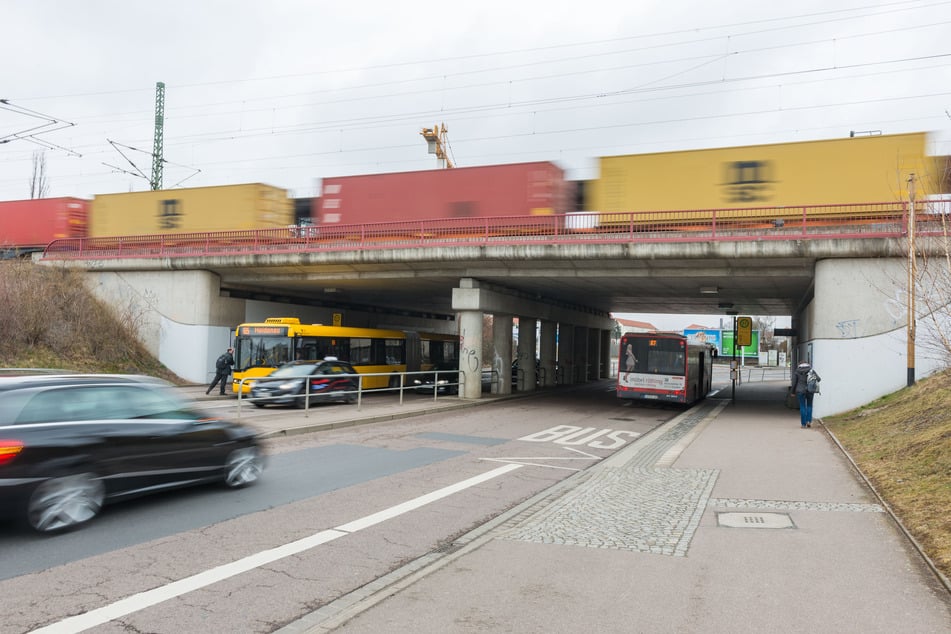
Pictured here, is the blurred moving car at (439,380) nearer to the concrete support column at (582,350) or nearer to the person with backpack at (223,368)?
the person with backpack at (223,368)

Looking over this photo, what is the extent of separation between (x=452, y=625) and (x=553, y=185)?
1988 centimetres

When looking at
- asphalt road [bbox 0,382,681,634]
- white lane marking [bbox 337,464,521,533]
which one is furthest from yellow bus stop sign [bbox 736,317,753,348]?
white lane marking [bbox 337,464,521,533]

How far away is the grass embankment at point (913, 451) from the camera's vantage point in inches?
256

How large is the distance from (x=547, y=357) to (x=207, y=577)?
3153 centimetres

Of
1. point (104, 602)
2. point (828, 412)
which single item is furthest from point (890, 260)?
point (104, 602)

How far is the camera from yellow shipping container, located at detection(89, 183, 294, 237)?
27414 millimetres

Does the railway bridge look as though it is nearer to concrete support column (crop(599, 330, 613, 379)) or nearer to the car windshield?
the car windshield

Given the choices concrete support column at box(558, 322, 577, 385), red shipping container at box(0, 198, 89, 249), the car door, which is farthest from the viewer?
concrete support column at box(558, 322, 577, 385)

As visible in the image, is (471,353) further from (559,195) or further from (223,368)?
(223,368)

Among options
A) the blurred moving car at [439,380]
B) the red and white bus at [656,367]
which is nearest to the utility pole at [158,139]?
the blurred moving car at [439,380]

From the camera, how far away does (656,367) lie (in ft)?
76.1

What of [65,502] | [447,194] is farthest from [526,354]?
[65,502]

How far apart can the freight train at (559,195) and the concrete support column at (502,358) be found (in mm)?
5526

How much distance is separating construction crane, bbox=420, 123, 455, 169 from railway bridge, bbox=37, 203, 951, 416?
13.2m
